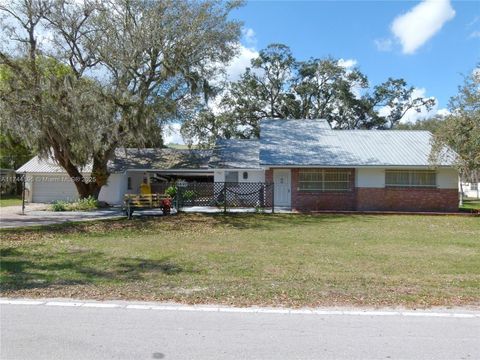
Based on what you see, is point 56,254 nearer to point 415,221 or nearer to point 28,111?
point 28,111

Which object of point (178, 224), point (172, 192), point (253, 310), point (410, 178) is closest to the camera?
point (253, 310)

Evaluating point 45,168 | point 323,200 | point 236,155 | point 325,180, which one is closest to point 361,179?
point 325,180

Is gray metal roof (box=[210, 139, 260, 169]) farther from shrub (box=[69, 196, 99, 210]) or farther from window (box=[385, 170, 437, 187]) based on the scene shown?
window (box=[385, 170, 437, 187])

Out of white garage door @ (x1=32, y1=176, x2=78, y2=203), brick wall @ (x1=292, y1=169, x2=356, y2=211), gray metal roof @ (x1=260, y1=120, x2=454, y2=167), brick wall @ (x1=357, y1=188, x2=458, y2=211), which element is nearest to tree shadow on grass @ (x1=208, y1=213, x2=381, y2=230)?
brick wall @ (x1=292, y1=169, x2=356, y2=211)

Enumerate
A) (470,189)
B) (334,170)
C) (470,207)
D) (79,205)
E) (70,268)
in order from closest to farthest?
(70,268) → (334,170) → (79,205) → (470,207) → (470,189)

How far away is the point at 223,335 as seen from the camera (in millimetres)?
5113

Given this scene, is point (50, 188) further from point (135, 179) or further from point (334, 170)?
point (334, 170)

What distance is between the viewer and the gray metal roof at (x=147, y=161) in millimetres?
31297

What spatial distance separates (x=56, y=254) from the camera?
34.6 ft

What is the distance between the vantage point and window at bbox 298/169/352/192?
84.8ft

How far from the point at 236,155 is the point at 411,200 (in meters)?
11.9

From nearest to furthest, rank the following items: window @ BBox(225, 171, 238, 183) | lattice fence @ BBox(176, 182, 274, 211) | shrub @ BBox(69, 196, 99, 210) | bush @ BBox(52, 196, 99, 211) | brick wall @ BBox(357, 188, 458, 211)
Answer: lattice fence @ BBox(176, 182, 274, 211)
brick wall @ BBox(357, 188, 458, 211)
bush @ BBox(52, 196, 99, 211)
shrub @ BBox(69, 196, 99, 210)
window @ BBox(225, 171, 238, 183)

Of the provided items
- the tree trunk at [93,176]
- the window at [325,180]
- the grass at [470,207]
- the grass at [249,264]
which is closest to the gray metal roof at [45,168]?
the tree trunk at [93,176]

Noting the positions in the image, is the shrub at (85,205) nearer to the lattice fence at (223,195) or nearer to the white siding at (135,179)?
the white siding at (135,179)
